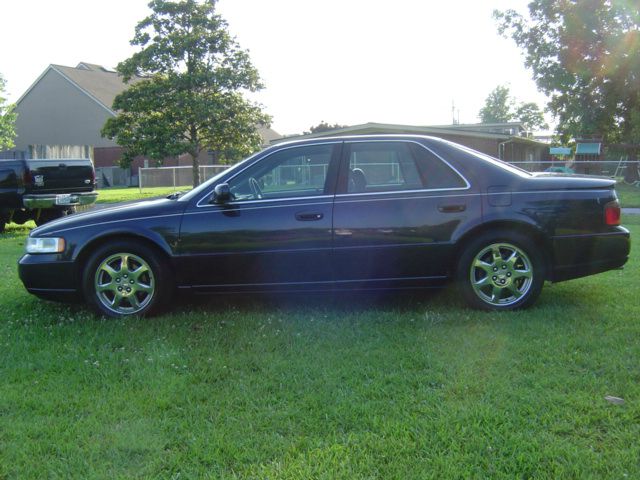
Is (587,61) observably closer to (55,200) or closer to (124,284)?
(55,200)

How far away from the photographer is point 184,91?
23516mm

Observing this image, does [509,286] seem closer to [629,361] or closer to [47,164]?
[629,361]

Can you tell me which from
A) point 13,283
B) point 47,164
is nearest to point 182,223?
point 13,283

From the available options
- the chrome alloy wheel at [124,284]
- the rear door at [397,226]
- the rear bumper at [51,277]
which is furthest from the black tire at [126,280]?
the rear door at [397,226]

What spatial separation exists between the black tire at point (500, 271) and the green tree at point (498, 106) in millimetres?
98113

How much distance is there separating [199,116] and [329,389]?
21127 mm

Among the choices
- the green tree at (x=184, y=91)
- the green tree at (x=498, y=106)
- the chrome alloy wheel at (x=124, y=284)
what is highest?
the green tree at (x=498, y=106)

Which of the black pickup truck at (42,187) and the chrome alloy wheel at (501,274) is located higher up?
the black pickup truck at (42,187)

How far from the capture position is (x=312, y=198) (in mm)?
5098

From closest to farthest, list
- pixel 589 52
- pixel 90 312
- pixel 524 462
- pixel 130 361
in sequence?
pixel 524 462, pixel 130 361, pixel 90 312, pixel 589 52

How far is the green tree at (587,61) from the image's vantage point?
28.9 m

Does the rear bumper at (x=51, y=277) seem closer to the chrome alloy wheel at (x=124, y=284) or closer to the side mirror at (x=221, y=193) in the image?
the chrome alloy wheel at (x=124, y=284)

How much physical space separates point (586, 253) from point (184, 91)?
20.8 m

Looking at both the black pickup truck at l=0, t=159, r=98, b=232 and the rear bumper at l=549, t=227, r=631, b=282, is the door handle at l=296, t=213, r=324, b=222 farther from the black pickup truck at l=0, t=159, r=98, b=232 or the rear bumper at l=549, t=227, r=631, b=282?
the black pickup truck at l=0, t=159, r=98, b=232
